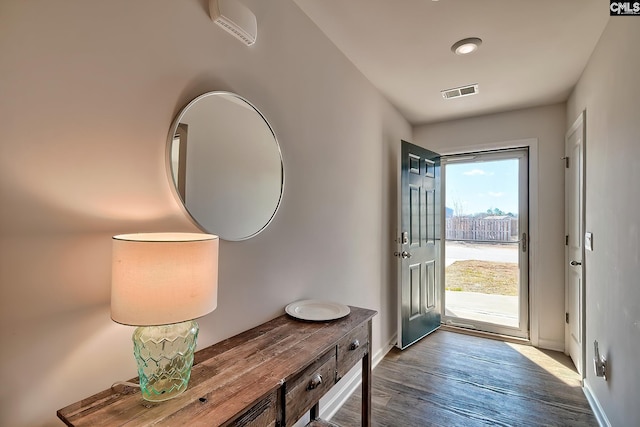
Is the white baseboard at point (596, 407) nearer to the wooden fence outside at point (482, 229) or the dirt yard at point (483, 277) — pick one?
the dirt yard at point (483, 277)

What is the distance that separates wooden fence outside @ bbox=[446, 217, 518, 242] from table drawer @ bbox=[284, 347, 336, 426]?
9.42 ft

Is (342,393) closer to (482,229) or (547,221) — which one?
(482,229)

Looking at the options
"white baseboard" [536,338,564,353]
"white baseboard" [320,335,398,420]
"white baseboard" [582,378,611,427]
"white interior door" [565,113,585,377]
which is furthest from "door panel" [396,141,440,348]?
"white baseboard" [582,378,611,427]

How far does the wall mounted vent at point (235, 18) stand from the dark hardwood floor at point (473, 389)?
2.27 metres

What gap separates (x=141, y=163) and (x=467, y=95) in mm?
2899

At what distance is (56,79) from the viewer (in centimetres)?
81

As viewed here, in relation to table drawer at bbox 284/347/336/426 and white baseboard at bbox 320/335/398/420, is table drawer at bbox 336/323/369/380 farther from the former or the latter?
white baseboard at bbox 320/335/398/420

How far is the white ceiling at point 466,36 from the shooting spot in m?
1.71

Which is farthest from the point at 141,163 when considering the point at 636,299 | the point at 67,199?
the point at 636,299

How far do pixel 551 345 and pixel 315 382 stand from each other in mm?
3090

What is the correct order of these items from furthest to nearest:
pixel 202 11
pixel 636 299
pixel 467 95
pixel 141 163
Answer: pixel 467 95
pixel 636 299
pixel 202 11
pixel 141 163

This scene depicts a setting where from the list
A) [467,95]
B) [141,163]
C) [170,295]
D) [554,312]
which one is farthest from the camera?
[554,312]

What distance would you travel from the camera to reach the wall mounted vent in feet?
4.01

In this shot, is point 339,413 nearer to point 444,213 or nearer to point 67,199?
point 67,199
